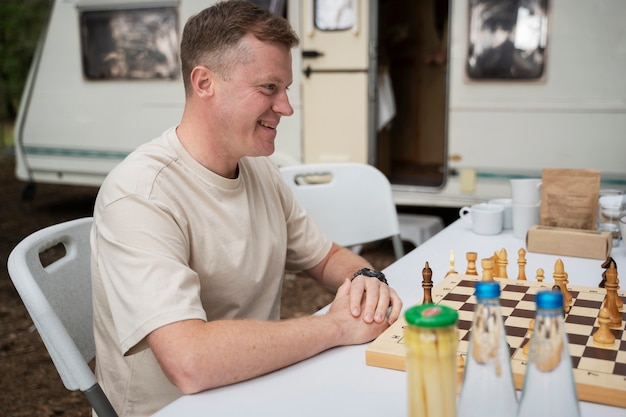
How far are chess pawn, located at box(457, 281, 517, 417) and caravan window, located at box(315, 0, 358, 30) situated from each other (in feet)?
15.0

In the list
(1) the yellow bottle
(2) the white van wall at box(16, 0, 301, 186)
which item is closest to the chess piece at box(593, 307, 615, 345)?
(1) the yellow bottle

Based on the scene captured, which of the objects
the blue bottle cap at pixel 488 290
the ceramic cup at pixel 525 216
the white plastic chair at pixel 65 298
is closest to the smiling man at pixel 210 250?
the white plastic chair at pixel 65 298

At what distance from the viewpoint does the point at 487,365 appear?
93cm

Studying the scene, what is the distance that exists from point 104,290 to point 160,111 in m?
4.67

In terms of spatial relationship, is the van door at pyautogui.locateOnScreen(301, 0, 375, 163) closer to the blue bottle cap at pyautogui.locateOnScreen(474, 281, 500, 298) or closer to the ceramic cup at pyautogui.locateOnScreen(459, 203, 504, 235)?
the ceramic cup at pyautogui.locateOnScreen(459, 203, 504, 235)

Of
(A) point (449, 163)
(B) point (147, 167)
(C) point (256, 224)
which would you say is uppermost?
(B) point (147, 167)

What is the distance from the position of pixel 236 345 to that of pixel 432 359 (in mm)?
553

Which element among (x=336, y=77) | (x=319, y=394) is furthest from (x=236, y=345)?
(x=336, y=77)

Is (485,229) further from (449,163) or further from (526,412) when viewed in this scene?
(449,163)

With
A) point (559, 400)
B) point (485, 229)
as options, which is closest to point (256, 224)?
point (485, 229)

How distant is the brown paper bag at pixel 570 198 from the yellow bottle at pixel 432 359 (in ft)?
5.01

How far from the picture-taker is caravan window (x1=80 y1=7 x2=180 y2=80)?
5969 mm

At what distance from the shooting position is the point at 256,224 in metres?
1.91

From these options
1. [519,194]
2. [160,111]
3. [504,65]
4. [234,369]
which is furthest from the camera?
[160,111]
